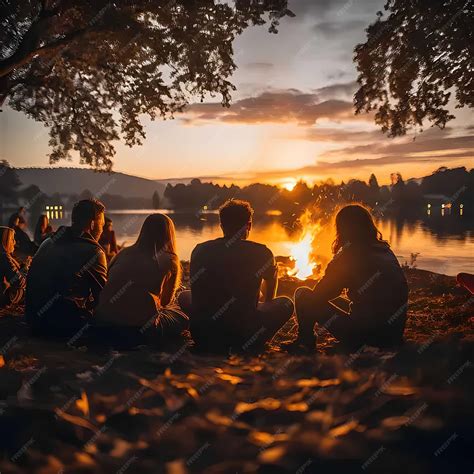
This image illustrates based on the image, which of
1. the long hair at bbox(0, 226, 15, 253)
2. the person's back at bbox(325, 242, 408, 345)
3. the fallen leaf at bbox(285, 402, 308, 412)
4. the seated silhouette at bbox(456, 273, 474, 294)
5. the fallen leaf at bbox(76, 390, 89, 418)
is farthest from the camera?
the long hair at bbox(0, 226, 15, 253)

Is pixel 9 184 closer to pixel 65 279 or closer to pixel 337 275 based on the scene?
pixel 65 279

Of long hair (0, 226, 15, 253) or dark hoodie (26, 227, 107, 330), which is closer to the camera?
dark hoodie (26, 227, 107, 330)

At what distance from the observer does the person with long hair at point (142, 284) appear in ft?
20.3

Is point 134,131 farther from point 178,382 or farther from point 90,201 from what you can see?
point 178,382

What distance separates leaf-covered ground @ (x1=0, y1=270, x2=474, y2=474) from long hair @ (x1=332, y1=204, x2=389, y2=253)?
4.57ft

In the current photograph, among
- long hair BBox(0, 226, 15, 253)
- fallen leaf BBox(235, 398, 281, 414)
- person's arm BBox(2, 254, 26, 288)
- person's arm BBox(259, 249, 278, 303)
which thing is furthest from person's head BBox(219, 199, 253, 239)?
long hair BBox(0, 226, 15, 253)

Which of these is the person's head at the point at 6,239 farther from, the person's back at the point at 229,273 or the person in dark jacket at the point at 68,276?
the person's back at the point at 229,273

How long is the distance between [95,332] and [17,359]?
117cm

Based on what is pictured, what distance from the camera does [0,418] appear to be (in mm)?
3535

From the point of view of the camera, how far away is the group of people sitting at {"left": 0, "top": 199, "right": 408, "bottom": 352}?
5.88 meters

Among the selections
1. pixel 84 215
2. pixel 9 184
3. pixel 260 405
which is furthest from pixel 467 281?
pixel 9 184

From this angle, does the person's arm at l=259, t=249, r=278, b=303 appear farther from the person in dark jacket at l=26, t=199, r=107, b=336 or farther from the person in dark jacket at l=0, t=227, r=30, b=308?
the person in dark jacket at l=0, t=227, r=30, b=308

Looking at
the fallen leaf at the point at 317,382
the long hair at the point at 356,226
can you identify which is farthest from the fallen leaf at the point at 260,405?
the long hair at the point at 356,226

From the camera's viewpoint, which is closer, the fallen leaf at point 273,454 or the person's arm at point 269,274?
the fallen leaf at point 273,454
